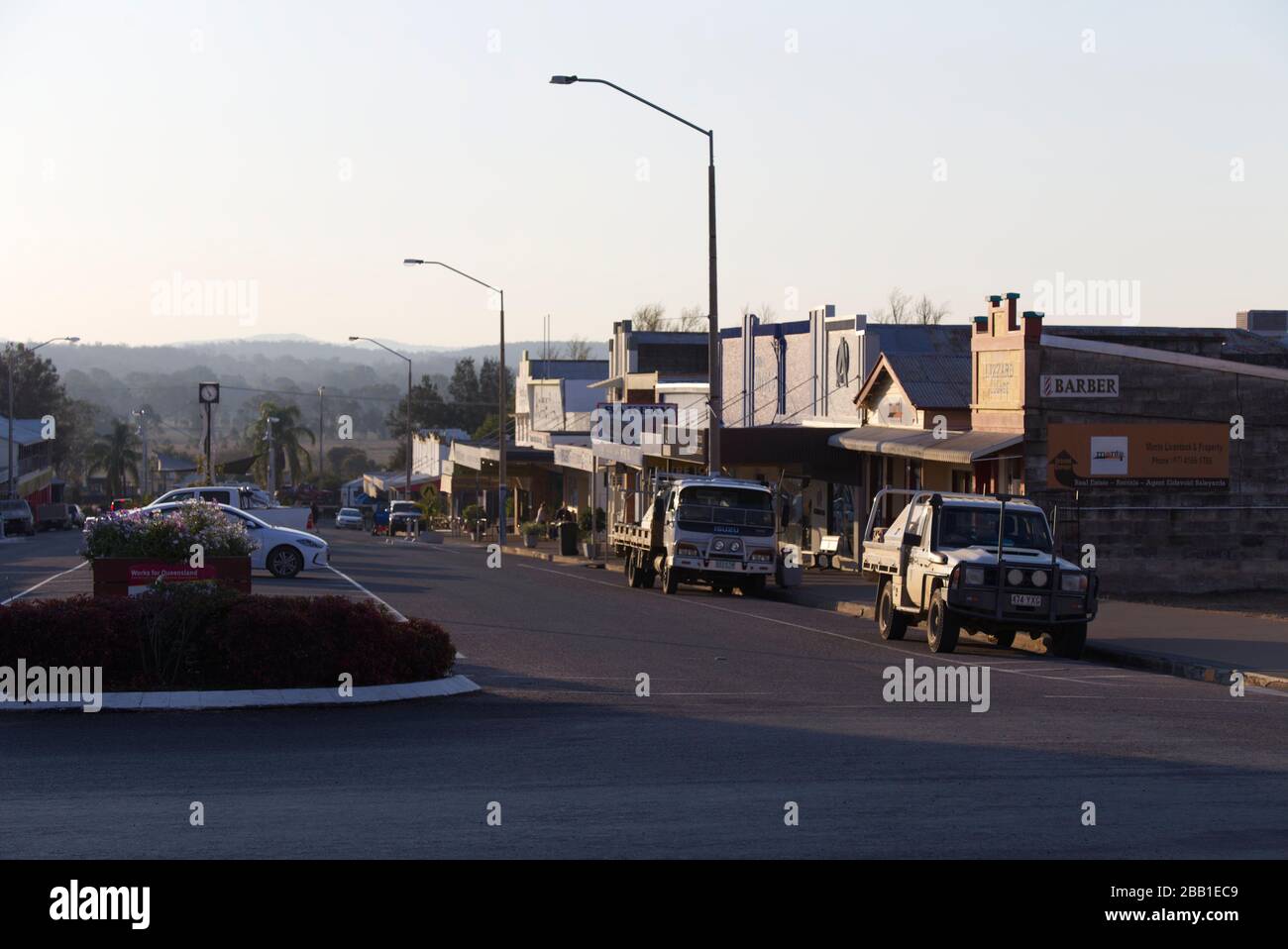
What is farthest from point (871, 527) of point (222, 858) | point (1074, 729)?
point (222, 858)

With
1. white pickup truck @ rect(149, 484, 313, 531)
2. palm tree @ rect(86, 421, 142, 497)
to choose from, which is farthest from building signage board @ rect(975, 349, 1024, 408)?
palm tree @ rect(86, 421, 142, 497)

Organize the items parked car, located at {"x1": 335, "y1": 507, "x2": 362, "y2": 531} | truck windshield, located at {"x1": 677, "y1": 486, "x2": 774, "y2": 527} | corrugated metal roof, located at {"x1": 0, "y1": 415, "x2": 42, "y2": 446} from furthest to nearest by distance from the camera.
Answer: corrugated metal roof, located at {"x1": 0, "y1": 415, "x2": 42, "y2": 446}, parked car, located at {"x1": 335, "y1": 507, "x2": 362, "y2": 531}, truck windshield, located at {"x1": 677, "y1": 486, "x2": 774, "y2": 527}

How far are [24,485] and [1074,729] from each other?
95.2m

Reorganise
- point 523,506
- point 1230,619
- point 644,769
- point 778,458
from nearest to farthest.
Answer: point 644,769
point 1230,619
point 778,458
point 523,506

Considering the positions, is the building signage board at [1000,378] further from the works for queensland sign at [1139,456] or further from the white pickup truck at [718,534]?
the white pickup truck at [718,534]

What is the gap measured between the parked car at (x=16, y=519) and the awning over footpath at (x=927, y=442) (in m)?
41.7

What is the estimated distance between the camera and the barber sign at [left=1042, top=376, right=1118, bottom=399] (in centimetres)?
3042

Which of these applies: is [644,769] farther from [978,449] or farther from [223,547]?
[978,449]

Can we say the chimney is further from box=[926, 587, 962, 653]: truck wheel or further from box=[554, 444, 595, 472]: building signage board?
box=[554, 444, 595, 472]: building signage board

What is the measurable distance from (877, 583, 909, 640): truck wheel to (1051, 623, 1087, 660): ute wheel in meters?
2.31

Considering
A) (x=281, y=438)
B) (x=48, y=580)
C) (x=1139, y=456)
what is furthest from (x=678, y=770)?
(x=281, y=438)

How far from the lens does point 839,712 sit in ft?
46.6

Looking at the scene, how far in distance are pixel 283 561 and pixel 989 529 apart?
17.6 meters

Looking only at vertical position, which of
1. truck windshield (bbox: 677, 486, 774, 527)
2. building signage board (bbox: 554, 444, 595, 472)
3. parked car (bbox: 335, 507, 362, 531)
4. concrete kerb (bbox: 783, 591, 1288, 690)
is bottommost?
parked car (bbox: 335, 507, 362, 531)
